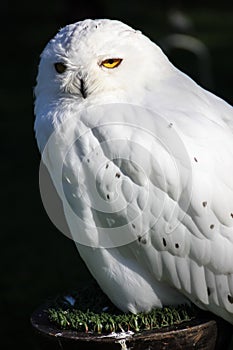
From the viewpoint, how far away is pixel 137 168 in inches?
143

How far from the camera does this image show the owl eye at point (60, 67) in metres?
3.78

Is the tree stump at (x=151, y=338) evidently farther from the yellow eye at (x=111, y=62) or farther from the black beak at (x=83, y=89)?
the yellow eye at (x=111, y=62)

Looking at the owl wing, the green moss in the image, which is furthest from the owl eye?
the green moss

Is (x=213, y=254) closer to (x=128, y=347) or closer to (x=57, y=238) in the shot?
(x=128, y=347)

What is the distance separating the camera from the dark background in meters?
7.06

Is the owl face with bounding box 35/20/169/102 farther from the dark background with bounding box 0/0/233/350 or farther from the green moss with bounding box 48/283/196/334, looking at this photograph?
the dark background with bounding box 0/0/233/350

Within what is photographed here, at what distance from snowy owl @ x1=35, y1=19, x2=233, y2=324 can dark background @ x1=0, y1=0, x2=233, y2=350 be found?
8.80 ft

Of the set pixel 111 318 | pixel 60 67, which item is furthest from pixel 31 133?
pixel 111 318

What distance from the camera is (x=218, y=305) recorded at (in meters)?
3.73

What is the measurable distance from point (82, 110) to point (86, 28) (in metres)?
0.36

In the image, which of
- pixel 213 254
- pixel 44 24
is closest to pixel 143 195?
pixel 213 254

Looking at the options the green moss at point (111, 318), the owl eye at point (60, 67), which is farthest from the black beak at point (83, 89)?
the green moss at point (111, 318)

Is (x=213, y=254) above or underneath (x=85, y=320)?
above

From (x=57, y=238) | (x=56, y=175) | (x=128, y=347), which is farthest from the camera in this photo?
(x=57, y=238)
